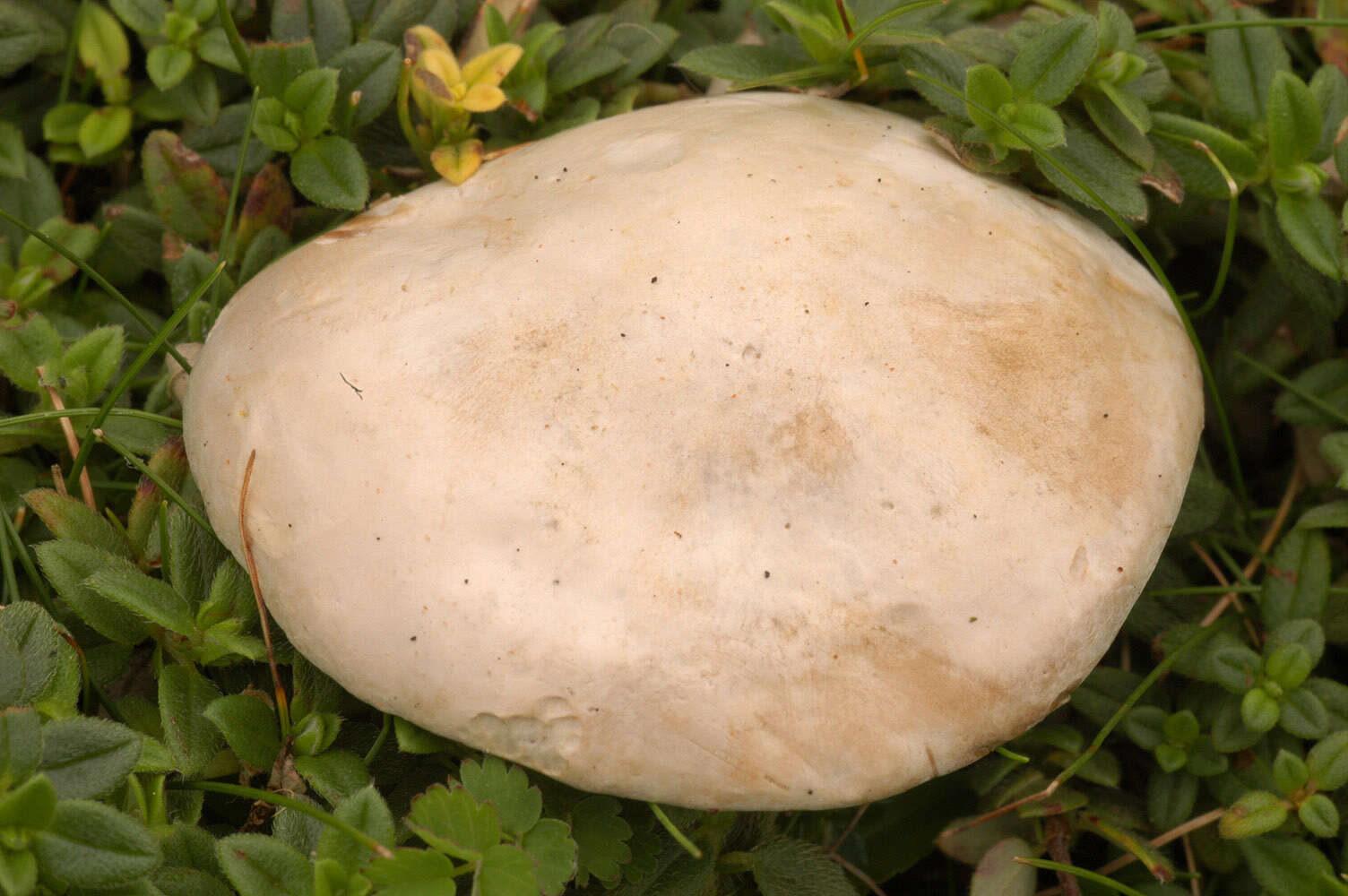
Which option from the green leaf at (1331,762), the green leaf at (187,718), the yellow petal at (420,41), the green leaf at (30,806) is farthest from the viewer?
the yellow petal at (420,41)

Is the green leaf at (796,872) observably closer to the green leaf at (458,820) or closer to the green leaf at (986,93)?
the green leaf at (458,820)

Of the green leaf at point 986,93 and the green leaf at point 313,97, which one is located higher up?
the green leaf at point 986,93

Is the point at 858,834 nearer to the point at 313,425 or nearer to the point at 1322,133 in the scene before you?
the point at 313,425

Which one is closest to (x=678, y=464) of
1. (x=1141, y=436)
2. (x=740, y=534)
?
(x=740, y=534)

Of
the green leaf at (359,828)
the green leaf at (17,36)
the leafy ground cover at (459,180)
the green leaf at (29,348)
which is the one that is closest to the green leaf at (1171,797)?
the leafy ground cover at (459,180)

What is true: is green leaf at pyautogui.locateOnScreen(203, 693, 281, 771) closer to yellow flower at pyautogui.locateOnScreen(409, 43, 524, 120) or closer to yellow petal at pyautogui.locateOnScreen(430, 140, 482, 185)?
yellow petal at pyautogui.locateOnScreen(430, 140, 482, 185)

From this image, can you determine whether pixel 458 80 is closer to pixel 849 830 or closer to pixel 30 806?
pixel 30 806
